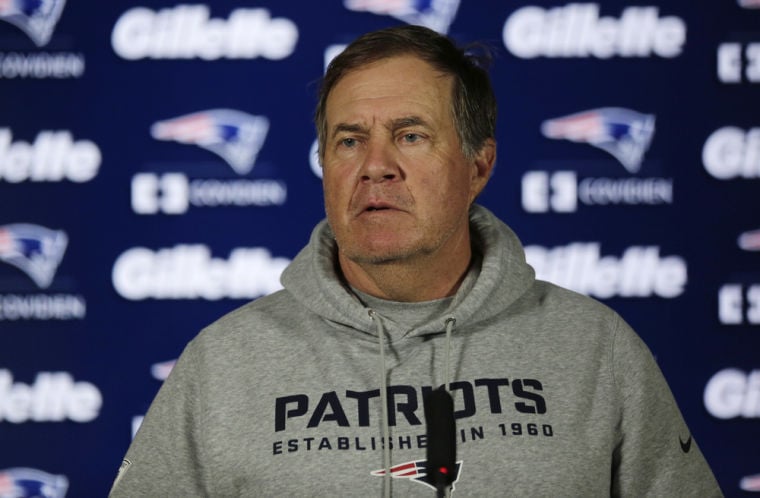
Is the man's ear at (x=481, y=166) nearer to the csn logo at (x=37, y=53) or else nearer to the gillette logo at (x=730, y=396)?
the gillette logo at (x=730, y=396)

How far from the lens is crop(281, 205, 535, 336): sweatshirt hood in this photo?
4.29 ft

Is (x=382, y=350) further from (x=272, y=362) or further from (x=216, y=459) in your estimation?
(x=216, y=459)

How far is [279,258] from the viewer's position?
2.57 meters

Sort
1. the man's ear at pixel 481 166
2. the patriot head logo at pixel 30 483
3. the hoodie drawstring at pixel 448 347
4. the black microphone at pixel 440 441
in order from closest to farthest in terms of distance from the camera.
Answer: the black microphone at pixel 440 441 → the hoodie drawstring at pixel 448 347 → the man's ear at pixel 481 166 → the patriot head logo at pixel 30 483

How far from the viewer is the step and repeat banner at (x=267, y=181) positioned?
255 cm

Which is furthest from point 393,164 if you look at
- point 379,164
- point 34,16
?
point 34,16

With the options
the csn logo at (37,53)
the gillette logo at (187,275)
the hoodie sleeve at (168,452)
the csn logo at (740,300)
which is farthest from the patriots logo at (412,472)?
the csn logo at (37,53)

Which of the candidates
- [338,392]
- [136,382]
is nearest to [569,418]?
[338,392]

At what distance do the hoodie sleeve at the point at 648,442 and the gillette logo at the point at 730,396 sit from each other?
1.31 metres

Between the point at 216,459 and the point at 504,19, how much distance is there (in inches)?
69.7

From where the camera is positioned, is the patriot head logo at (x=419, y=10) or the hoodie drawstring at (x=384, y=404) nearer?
the hoodie drawstring at (x=384, y=404)

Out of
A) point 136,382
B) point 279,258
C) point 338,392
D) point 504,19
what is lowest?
point 136,382

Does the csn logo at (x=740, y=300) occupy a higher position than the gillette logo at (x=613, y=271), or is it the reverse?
the gillette logo at (x=613, y=271)

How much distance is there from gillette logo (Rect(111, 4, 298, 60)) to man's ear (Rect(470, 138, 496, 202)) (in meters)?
1.26
